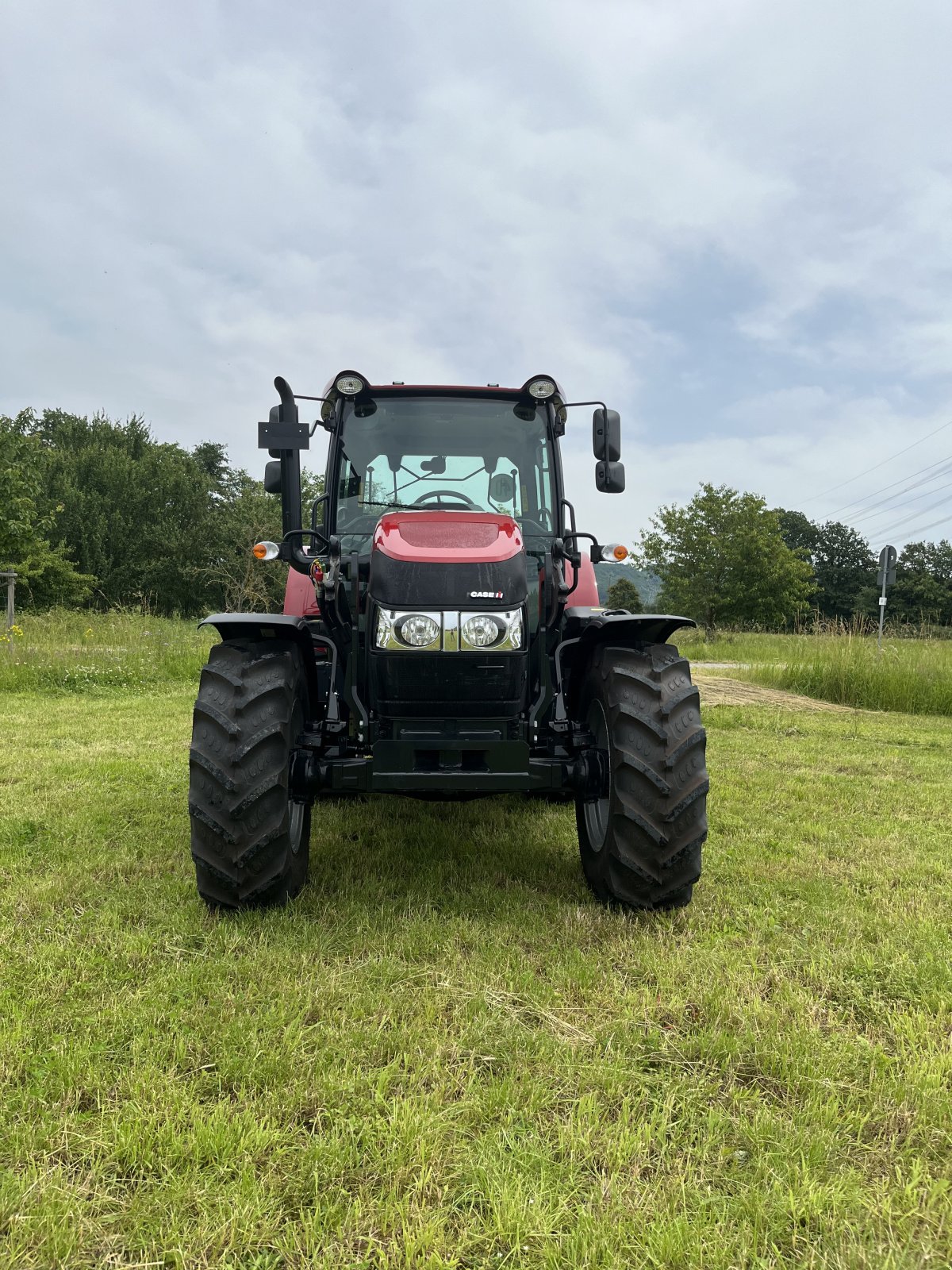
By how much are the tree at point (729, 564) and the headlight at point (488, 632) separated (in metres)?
27.8

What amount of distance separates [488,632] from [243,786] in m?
1.04

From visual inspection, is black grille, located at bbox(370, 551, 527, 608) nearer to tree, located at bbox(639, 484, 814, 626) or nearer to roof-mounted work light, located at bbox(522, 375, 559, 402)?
roof-mounted work light, located at bbox(522, 375, 559, 402)

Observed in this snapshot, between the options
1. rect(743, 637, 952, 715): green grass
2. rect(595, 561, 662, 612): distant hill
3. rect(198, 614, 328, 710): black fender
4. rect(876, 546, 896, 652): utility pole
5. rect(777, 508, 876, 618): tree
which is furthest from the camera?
rect(777, 508, 876, 618): tree

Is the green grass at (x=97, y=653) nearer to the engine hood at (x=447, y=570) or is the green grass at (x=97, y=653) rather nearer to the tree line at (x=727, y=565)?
the engine hood at (x=447, y=570)

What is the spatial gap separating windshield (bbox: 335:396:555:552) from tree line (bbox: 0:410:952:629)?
928 cm

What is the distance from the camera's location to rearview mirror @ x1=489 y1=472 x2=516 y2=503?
3.96 m

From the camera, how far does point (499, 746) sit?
9.61ft

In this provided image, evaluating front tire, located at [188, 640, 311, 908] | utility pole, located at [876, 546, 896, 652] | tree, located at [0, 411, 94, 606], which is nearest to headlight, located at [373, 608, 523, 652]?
front tire, located at [188, 640, 311, 908]

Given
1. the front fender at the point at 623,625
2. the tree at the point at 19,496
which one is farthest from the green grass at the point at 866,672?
the tree at the point at 19,496

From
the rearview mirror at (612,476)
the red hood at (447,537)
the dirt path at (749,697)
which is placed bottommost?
the dirt path at (749,697)

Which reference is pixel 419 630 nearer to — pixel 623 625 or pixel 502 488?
pixel 623 625

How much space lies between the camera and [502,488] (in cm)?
396

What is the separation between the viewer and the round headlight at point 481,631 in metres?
2.83

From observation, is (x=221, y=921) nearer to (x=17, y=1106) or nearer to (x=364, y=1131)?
(x=17, y=1106)
